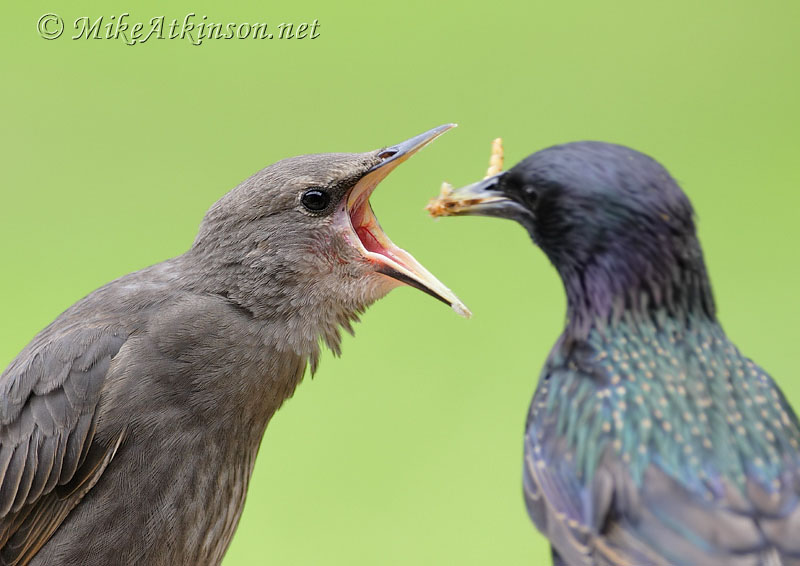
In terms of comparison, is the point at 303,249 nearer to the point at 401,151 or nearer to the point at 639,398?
the point at 401,151

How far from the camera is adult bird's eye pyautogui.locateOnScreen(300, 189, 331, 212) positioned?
3.11 m

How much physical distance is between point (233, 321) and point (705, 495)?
1442mm

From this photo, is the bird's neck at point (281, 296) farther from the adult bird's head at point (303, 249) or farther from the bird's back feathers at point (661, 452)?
the bird's back feathers at point (661, 452)

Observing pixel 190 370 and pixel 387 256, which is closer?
Answer: pixel 190 370

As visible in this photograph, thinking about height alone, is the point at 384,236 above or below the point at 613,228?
above

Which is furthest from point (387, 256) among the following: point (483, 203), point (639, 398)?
point (639, 398)

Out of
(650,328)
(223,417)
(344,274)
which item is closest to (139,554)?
(223,417)

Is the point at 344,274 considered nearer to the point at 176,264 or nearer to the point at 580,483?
the point at 176,264

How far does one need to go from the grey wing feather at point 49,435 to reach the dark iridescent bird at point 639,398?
1229 mm

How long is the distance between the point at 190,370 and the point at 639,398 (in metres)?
1.27

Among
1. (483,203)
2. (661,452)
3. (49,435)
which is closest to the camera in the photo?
(661,452)

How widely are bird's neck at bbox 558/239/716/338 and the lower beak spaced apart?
16 cm

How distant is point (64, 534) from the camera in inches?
117

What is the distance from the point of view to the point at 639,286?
2.21 meters
